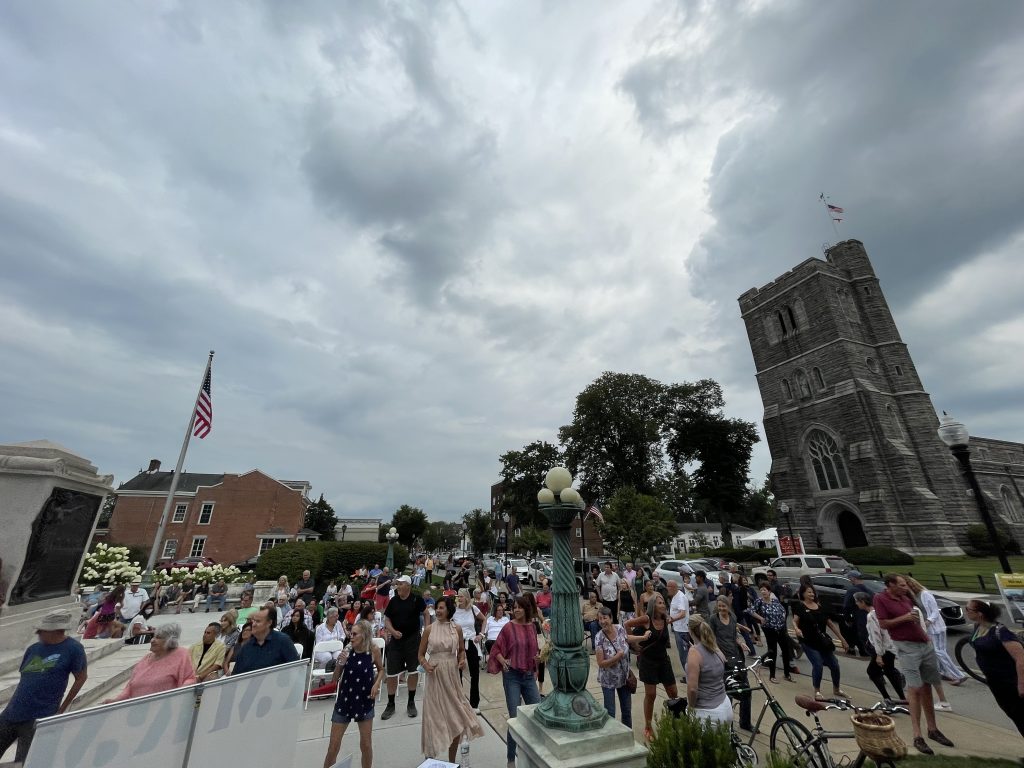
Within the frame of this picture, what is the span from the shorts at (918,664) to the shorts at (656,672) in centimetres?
289

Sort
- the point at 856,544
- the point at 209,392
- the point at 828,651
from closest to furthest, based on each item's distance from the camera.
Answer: the point at 828,651 → the point at 209,392 → the point at 856,544

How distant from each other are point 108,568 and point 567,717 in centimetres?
1951

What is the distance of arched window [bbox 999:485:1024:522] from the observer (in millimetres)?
34888

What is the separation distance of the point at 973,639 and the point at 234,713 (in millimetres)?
8031

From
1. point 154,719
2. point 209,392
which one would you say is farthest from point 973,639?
point 209,392

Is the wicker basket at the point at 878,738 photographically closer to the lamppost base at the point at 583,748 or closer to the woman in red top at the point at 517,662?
the lamppost base at the point at 583,748

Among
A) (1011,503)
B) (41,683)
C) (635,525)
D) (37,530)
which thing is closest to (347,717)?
(41,683)

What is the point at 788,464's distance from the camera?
35.8m

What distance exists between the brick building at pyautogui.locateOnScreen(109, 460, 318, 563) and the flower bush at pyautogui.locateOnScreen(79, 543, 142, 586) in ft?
74.2

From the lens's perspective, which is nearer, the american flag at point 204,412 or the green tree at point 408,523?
the american flag at point 204,412

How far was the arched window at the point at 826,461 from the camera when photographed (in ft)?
108

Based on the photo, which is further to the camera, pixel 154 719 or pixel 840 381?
pixel 840 381

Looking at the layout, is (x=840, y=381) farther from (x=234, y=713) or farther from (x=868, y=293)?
(x=234, y=713)

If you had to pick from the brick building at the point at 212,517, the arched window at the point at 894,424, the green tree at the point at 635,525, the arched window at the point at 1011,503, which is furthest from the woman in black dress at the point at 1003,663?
the arched window at the point at 1011,503
